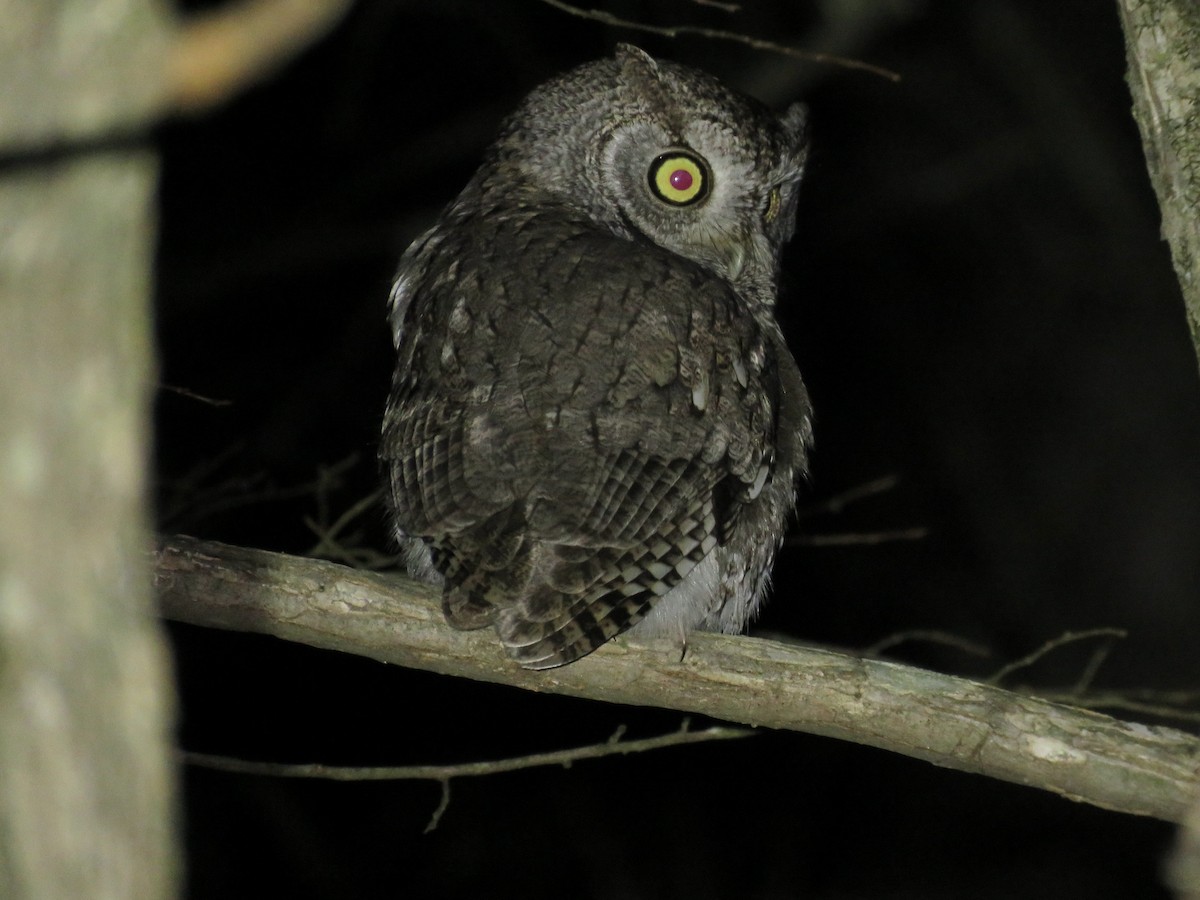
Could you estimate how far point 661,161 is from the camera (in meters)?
4.10

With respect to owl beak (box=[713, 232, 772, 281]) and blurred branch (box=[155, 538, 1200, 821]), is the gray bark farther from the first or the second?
owl beak (box=[713, 232, 772, 281])

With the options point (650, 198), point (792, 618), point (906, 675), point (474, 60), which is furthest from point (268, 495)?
point (792, 618)

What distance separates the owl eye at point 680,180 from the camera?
4082 mm

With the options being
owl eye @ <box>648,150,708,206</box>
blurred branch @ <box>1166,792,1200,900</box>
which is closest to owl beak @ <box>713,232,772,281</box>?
owl eye @ <box>648,150,708,206</box>

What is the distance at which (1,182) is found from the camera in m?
1.25

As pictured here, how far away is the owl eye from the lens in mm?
4082

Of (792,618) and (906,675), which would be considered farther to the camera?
(792,618)

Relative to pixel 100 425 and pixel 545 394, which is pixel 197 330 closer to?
pixel 545 394

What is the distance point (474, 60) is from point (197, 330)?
163 centimetres

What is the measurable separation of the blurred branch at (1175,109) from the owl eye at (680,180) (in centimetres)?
149


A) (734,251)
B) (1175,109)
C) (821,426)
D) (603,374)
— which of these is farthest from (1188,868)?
(821,426)

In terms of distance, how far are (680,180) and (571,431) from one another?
1231 millimetres

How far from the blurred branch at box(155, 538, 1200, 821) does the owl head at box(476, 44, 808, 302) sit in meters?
1.49

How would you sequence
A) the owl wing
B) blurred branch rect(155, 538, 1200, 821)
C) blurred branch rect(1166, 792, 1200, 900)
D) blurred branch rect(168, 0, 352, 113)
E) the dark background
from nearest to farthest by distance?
blurred branch rect(168, 0, 352, 113)
blurred branch rect(1166, 792, 1200, 900)
blurred branch rect(155, 538, 1200, 821)
the owl wing
the dark background
